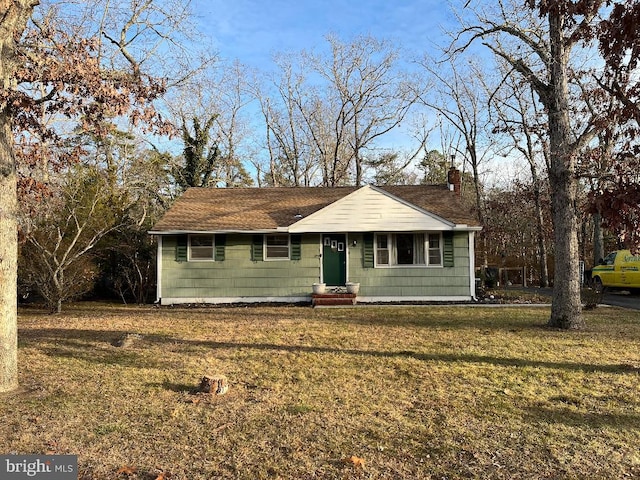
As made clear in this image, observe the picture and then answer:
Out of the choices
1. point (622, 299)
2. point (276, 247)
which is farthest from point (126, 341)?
point (622, 299)

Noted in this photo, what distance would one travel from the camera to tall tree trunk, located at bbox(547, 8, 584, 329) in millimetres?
8703

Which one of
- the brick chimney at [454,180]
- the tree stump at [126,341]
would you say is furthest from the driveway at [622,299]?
the tree stump at [126,341]

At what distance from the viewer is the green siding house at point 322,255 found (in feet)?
45.8

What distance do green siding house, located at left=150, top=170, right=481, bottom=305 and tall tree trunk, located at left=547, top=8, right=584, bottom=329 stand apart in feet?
16.5

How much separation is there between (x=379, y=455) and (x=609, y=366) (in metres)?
4.37

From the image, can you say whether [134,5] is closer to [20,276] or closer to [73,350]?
[73,350]

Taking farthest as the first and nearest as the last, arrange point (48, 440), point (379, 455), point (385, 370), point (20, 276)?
point (20, 276)
point (385, 370)
point (48, 440)
point (379, 455)

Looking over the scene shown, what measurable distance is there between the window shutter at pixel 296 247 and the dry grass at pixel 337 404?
5.78 metres

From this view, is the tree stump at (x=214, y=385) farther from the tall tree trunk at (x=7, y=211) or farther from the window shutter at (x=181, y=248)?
the window shutter at (x=181, y=248)

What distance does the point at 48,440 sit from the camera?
147 inches

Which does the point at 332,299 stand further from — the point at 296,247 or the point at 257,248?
the point at 257,248

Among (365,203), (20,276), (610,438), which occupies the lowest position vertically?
(610,438)

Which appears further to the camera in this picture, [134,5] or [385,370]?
[134,5]

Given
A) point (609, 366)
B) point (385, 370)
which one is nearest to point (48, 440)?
point (385, 370)
